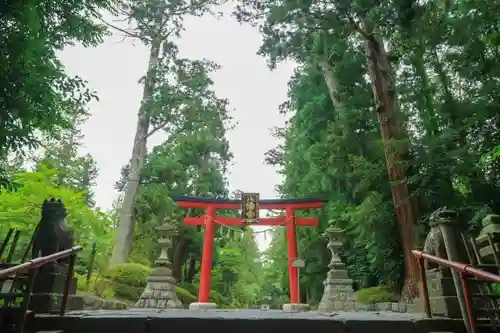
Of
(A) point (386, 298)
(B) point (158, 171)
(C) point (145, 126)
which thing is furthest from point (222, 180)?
(A) point (386, 298)

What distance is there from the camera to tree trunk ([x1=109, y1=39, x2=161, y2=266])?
517 inches

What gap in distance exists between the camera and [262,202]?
1294cm

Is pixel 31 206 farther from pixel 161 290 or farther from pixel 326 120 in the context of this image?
pixel 326 120

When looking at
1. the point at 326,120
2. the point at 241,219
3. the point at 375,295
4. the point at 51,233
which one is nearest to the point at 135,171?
the point at 241,219

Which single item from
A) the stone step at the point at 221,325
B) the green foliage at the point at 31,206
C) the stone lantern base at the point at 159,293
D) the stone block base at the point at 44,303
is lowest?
the stone step at the point at 221,325

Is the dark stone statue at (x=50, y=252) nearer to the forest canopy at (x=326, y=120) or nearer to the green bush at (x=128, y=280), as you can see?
the forest canopy at (x=326, y=120)

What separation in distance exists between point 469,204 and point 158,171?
12.2m

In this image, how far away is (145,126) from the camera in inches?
603

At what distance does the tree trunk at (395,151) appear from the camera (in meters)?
8.23

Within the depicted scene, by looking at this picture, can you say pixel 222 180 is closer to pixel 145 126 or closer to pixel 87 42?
pixel 145 126

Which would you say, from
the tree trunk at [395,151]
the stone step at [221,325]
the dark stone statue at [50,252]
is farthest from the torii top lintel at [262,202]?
the stone step at [221,325]

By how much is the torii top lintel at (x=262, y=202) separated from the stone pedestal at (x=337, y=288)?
9.04 feet

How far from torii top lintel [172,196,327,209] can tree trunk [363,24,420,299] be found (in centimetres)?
418

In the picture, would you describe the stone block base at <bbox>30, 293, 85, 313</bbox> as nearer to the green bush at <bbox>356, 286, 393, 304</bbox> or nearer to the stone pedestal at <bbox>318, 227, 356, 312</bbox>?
the stone pedestal at <bbox>318, 227, 356, 312</bbox>
